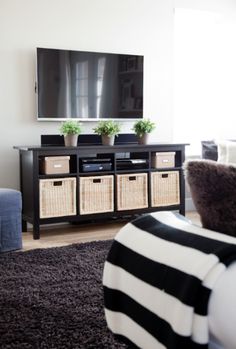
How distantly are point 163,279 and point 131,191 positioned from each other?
9.85 ft

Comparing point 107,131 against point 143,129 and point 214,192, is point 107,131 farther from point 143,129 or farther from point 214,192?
point 214,192

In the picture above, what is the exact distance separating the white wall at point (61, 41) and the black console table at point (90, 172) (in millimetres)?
292

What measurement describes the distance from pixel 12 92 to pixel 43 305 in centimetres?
236

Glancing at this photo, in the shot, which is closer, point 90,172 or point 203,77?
point 90,172

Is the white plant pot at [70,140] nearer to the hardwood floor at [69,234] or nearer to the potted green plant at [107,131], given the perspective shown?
the potted green plant at [107,131]

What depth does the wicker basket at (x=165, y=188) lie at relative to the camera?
4.45 meters

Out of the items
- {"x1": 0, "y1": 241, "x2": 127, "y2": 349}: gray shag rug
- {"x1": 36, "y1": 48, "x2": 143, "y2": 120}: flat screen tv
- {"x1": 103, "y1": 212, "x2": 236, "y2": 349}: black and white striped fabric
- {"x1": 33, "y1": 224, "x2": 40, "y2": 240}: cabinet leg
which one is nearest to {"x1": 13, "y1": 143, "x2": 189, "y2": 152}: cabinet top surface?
{"x1": 36, "y1": 48, "x2": 143, "y2": 120}: flat screen tv

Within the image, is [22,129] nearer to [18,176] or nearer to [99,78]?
[18,176]

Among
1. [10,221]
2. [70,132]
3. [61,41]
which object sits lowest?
[10,221]

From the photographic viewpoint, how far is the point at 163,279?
4.31ft

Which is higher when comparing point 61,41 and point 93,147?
point 61,41

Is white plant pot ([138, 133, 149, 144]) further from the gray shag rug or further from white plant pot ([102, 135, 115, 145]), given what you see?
the gray shag rug

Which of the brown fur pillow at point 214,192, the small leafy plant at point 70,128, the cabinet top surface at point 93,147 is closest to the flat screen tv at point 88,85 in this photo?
the small leafy plant at point 70,128

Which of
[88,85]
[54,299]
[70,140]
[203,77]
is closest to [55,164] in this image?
[70,140]
